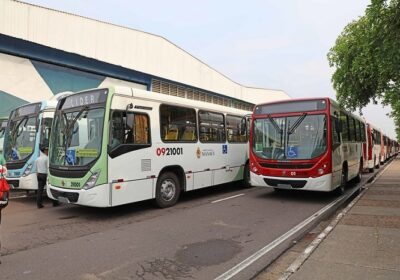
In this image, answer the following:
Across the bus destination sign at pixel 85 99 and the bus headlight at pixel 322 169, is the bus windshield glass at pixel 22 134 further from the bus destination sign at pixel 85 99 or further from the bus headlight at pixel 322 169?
the bus headlight at pixel 322 169

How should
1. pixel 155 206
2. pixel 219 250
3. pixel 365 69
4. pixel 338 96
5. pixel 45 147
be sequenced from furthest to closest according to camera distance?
1. pixel 338 96
2. pixel 365 69
3. pixel 45 147
4. pixel 155 206
5. pixel 219 250

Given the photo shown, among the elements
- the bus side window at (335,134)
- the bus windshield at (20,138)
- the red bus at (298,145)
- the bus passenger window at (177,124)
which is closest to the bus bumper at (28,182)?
the bus windshield at (20,138)

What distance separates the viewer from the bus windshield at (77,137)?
8.16 m

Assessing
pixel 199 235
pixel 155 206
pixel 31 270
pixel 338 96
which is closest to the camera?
pixel 31 270

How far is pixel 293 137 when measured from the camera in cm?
1057

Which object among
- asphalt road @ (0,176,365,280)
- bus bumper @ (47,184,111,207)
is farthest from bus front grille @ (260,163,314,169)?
bus bumper @ (47,184,111,207)

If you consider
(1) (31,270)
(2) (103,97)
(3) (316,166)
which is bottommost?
(1) (31,270)

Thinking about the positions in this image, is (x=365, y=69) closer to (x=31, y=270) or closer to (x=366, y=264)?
(x=366, y=264)

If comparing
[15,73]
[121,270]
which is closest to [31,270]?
[121,270]

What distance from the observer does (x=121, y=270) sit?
5074 millimetres

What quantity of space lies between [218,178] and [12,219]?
20.0 ft

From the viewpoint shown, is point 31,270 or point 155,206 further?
point 155,206

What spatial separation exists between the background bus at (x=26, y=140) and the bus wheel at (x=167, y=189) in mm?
3758

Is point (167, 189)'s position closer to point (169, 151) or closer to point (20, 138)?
point (169, 151)
